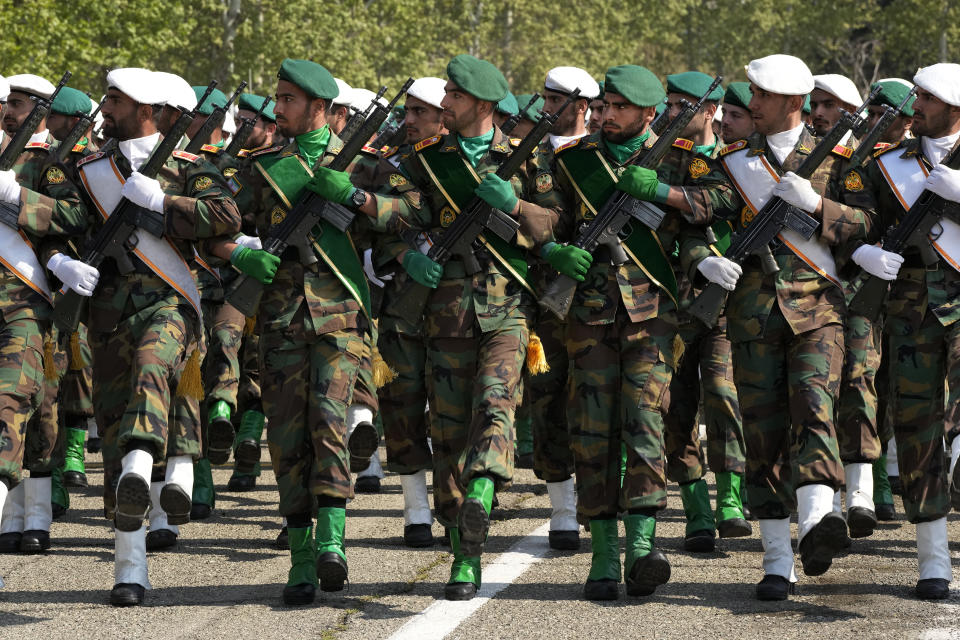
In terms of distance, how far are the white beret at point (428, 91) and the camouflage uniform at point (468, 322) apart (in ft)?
2.35

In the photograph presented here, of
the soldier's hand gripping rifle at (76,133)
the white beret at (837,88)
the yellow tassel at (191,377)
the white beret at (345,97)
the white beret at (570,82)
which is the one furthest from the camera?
the white beret at (345,97)

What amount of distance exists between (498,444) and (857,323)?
2105 millimetres

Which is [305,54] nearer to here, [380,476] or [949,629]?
[380,476]

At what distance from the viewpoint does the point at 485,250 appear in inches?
292

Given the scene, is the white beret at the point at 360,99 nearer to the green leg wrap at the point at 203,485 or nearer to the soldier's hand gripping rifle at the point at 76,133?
the soldier's hand gripping rifle at the point at 76,133

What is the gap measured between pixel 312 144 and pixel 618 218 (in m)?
1.48

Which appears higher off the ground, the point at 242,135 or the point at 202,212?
the point at 242,135

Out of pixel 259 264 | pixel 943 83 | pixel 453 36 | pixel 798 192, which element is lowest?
pixel 259 264

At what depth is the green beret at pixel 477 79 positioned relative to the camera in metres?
7.34

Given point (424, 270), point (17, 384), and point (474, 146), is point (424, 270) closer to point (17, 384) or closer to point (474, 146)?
point (474, 146)

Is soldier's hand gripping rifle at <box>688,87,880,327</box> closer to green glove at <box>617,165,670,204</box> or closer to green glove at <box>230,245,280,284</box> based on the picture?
green glove at <box>617,165,670,204</box>

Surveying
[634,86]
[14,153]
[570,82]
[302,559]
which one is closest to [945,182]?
[634,86]

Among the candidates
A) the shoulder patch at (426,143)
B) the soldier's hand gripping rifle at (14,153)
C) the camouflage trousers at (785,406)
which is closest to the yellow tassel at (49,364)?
the soldier's hand gripping rifle at (14,153)

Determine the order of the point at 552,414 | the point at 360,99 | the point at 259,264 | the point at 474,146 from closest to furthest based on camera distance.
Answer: the point at 259,264 → the point at 474,146 → the point at 552,414 → the point at 360,99
